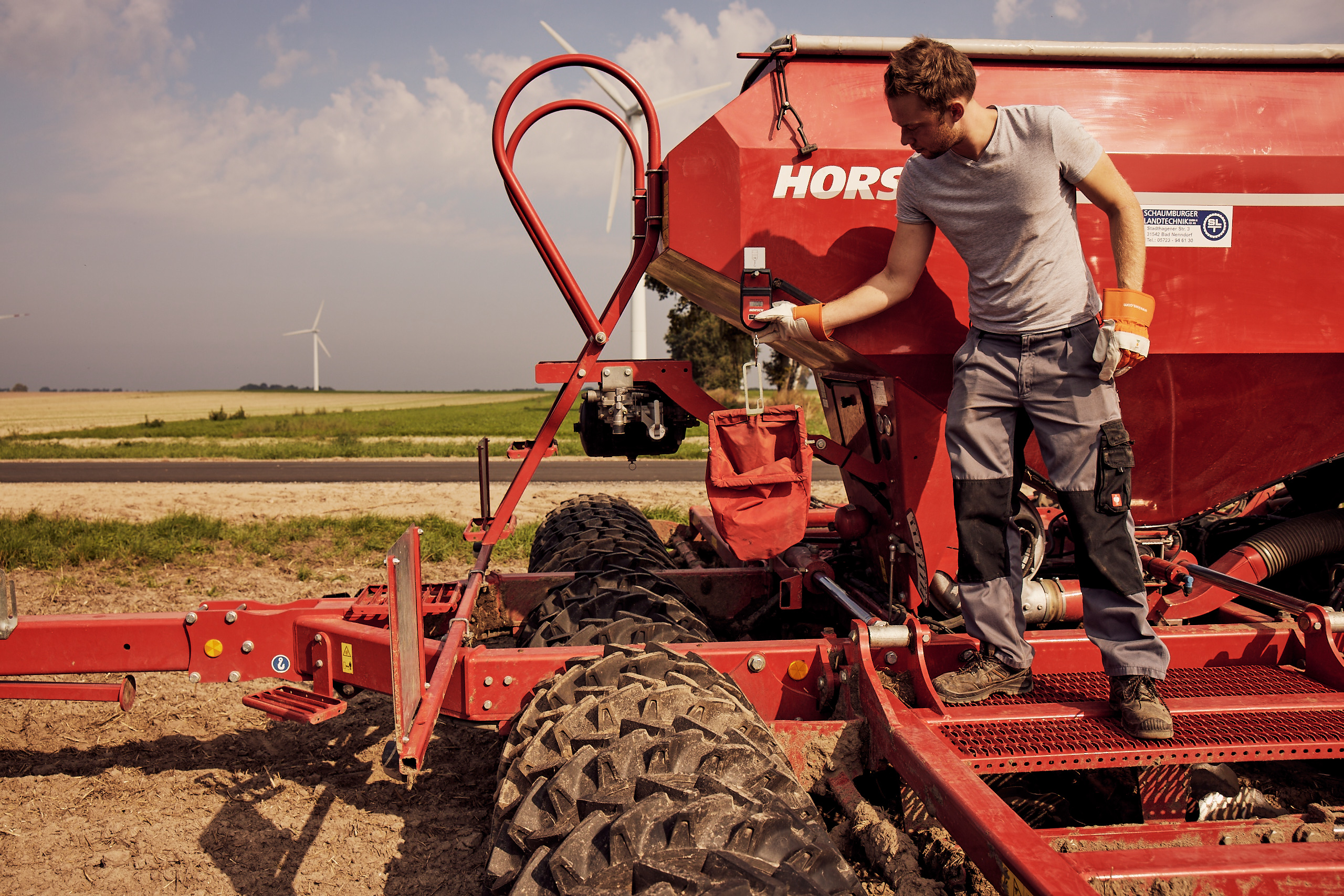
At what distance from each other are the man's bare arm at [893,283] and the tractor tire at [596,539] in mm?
1667

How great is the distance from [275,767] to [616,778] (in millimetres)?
2444

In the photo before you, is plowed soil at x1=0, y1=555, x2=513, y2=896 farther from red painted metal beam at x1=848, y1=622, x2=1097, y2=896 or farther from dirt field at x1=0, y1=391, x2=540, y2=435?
dirt field at x1=0, y1=391, x2=540, y2=435

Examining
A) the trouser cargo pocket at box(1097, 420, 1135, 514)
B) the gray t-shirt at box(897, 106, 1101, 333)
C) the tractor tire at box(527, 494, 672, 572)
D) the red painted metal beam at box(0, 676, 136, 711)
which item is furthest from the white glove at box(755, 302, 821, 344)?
the red painted metal beam at box(0, 676, 136, 711)

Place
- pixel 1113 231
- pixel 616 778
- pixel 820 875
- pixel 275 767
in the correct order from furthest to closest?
pixel 275 767
pixel 1113 231
pixel 616 778
pixel 820 875

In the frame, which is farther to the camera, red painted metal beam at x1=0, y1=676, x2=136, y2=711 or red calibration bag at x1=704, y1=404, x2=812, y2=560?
red calibration bag at x1=704, y1=404, x2=812, y2=560

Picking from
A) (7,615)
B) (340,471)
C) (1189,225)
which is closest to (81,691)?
(7,615)

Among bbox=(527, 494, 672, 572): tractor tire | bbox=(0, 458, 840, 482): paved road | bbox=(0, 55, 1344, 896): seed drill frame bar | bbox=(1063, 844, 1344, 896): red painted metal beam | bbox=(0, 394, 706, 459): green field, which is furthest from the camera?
bbox=(0, 394, 706, 459): green field

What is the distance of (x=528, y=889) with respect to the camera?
182 cm

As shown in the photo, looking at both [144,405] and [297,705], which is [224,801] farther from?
[144,405]

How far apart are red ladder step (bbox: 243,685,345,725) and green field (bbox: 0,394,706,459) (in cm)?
1306

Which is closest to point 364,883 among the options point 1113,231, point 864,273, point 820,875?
point 820,875

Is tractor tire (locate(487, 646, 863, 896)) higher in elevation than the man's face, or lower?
lower

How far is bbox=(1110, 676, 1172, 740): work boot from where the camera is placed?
8.23 feet

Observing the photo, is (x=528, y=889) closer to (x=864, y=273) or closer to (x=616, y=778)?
(x=616, y=778)
